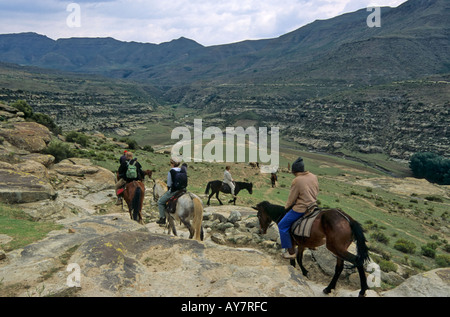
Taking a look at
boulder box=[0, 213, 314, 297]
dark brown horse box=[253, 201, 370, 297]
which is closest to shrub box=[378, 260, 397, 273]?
dark brown horse box=[253, 201, 370, 297]

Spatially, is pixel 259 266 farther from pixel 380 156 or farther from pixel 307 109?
pixel 307 109

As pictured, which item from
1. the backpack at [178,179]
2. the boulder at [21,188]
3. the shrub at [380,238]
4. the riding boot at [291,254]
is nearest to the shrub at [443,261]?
the shrub at [380,238]

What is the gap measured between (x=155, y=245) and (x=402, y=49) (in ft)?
630

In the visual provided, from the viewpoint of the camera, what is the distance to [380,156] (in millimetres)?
89062

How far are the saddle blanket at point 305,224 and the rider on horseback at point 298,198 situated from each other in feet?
0.46

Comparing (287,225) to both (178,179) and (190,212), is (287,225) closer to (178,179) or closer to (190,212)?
(190,212)

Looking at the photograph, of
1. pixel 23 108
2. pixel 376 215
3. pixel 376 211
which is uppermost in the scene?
pixel 23 108

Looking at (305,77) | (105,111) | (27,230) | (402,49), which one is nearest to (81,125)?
(105,111)

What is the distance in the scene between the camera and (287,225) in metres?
8.52

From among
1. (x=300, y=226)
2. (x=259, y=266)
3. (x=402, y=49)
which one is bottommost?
(x=259, y=266)

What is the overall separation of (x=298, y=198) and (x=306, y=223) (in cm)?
76

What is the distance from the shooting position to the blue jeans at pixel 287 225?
8398mm

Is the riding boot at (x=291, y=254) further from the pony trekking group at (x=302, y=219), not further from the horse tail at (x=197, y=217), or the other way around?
the horse tail at (x=197, y=217)

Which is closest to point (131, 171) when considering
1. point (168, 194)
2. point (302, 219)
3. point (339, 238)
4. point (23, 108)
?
point (168, 194)
